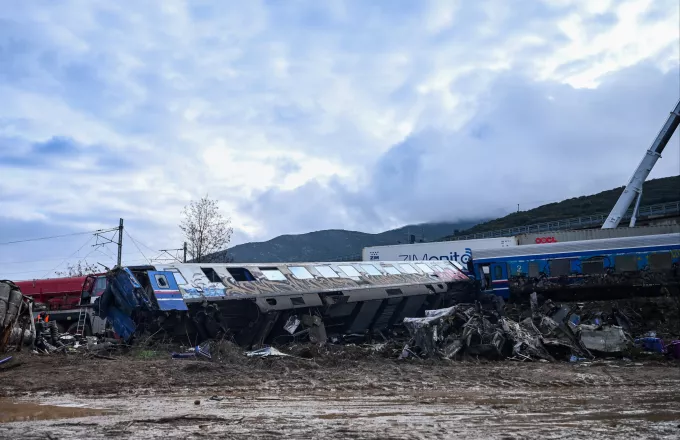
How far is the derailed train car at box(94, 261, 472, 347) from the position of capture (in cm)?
1477

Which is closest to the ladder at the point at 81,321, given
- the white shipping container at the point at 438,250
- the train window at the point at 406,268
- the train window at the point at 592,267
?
the train window at the point at 406,268

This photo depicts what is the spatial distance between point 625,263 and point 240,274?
60.0ft

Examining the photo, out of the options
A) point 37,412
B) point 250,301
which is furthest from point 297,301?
point 37,412

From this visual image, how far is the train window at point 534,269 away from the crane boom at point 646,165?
53.0 ft

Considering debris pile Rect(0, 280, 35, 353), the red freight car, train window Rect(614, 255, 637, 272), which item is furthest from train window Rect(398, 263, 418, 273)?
debris pile Rect(0, 280, 35, 353)

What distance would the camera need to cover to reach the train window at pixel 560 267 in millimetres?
27516

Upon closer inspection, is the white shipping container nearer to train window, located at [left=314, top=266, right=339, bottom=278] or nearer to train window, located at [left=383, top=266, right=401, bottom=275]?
train window, located at [left=383, top=266, right=401, bottom=275]

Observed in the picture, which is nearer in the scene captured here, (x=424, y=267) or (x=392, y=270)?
(x=392, y=270)

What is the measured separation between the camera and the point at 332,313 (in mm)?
18109

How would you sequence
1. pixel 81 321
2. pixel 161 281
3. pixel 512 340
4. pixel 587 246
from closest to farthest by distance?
pixel 512 340 → pixel 161 281 → pixel 81 321 → pixel 587 246

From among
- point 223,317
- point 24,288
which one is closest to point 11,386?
point 223,317

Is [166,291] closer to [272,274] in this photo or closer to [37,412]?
[272,274]

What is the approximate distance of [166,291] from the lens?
14664mm

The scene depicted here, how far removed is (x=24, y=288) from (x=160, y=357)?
18.3 m
